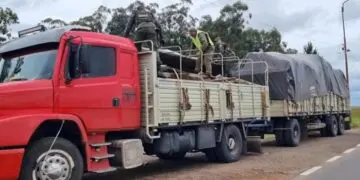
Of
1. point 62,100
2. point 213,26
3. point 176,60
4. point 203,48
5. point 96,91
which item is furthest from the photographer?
point 213,26

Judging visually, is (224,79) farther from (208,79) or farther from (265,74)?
(265,74)

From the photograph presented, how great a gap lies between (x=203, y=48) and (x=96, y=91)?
5.24 meters

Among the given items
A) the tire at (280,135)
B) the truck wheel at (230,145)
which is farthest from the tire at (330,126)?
the truck wheel at (230,145)

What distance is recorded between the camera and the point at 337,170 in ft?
37.3

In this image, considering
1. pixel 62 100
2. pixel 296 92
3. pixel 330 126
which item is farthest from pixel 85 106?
pixel 330 126

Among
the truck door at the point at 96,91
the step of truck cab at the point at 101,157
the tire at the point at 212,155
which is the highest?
the truck door at the point at 96,91

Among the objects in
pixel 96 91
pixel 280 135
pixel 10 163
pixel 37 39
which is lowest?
pixel 10 163

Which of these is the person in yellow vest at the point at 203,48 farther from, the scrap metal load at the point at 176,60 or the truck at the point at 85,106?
the truck at the point at 85,106

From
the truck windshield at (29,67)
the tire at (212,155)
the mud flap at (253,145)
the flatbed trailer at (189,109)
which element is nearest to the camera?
the truck windshield at (29,67)

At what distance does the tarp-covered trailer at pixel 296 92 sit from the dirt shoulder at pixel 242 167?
159cm

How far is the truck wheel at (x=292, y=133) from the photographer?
1738cm

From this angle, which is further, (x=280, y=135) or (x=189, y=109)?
(x=280, y=135)

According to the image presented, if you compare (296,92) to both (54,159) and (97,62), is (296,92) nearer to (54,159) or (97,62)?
(97,62)

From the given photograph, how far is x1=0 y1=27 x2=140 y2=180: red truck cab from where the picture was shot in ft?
25.8
